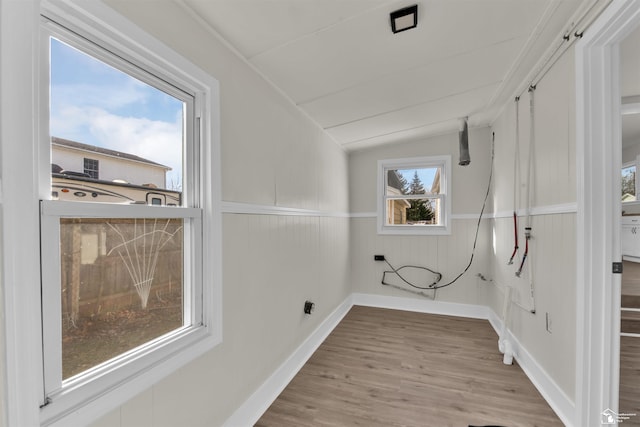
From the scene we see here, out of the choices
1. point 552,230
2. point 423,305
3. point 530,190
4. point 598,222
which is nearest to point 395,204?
point 423,305

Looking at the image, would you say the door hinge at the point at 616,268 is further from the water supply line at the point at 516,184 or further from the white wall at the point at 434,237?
the white wall at the point at 434,237

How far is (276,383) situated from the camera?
6.43ft

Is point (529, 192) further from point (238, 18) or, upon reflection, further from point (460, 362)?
point (238, 18)

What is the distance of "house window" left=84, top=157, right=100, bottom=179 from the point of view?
0.93m

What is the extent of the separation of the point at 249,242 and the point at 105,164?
2.79 feet

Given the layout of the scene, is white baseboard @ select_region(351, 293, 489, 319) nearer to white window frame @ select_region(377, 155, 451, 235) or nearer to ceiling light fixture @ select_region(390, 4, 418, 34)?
white window frame @ select_region(377, 155, 451, 235)

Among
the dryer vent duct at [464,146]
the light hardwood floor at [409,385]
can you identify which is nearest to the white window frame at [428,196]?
the dryer vent duct at [464,146]

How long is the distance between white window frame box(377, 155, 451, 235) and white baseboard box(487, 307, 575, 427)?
1444 millimetres

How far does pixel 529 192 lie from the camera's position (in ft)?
7.34

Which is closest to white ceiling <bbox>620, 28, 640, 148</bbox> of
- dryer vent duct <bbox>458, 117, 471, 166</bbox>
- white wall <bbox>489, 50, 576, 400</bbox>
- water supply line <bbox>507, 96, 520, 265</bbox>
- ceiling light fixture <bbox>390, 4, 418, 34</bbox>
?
white wall <bbox>489, 50, 576, 400</bbox>

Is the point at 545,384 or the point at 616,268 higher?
the point at 616,268

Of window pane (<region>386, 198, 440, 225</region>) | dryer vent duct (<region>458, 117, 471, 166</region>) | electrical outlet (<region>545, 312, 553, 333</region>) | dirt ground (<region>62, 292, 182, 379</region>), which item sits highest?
dryer vent duct (<region>458, 117, 471, 166</region>)

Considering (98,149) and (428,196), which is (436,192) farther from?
(98,149)

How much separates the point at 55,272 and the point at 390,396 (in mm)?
2033
